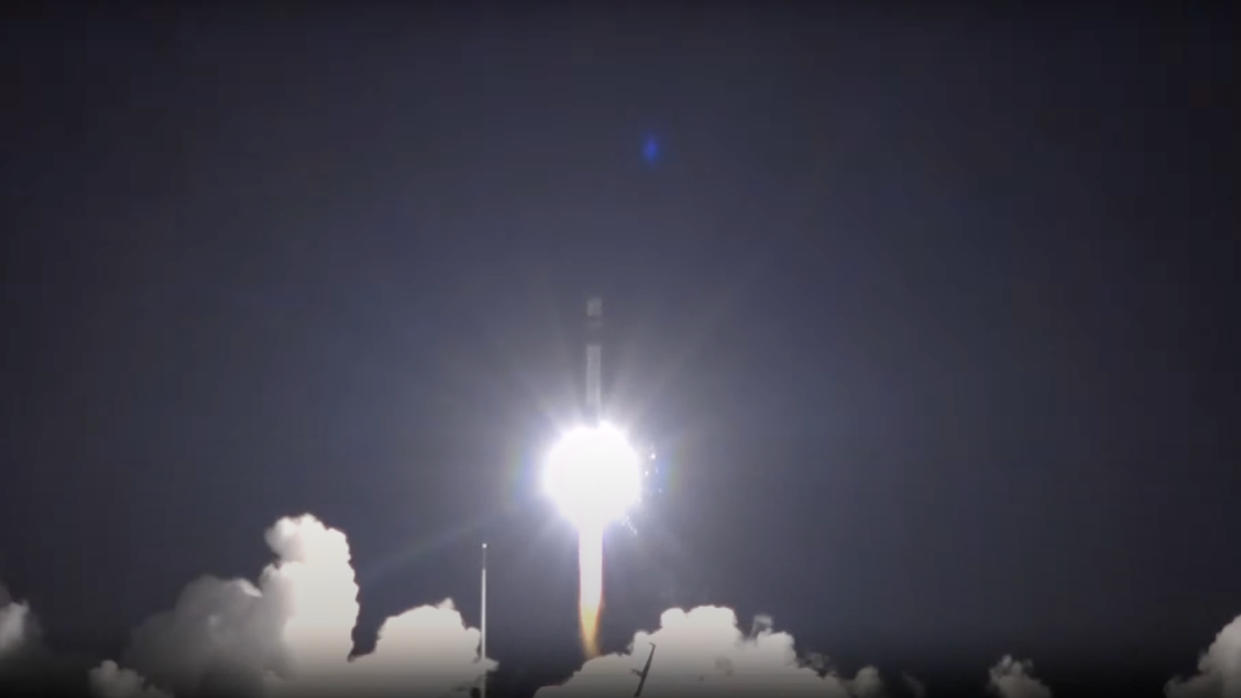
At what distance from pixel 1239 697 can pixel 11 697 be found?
10.6 meters

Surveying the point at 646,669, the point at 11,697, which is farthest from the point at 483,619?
the point at 11,697

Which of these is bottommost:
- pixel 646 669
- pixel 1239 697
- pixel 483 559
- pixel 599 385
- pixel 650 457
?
pixel 1239 697

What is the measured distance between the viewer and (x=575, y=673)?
24.2ft

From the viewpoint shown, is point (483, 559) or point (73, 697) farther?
point (483, 559)

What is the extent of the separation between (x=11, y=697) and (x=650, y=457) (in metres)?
5.88

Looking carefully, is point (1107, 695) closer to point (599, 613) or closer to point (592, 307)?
point (599, 613)

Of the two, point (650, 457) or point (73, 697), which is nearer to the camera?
point (73, 697)

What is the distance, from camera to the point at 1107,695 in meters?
7.22

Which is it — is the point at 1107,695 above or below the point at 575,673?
below

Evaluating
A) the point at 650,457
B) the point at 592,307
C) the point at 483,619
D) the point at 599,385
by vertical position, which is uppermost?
the point at 592,307

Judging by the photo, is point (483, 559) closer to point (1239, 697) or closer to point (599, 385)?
point (599, 385)

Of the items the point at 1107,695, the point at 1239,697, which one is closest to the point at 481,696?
the point at 1107,695

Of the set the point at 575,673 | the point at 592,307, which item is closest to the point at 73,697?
the point at 575,673

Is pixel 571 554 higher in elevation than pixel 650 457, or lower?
lower
